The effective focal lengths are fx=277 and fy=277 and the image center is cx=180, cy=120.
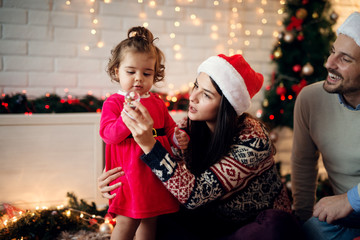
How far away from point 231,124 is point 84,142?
56.3 inches

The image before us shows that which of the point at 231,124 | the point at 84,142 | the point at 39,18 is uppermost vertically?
the point at 39,18

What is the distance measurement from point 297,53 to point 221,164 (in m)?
1.85

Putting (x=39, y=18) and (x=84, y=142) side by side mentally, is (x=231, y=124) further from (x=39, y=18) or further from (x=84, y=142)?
(x=39, y=18)

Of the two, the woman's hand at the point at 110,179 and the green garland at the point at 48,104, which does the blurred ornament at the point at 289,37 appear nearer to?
the green garland at the point at 48,104

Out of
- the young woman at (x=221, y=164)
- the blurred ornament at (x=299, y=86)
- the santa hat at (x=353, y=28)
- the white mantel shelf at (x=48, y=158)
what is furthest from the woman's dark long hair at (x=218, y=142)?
the blurred ornament at (x=299, y=86)

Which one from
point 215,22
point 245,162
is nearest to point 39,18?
point 215,22

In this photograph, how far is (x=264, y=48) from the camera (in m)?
2.92

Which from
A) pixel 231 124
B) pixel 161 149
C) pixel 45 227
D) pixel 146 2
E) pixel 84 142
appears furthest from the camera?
pixel 146 2

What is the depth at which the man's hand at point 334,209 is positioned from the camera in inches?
48.1

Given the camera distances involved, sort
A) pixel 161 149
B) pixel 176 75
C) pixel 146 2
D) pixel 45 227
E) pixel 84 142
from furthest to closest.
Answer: pixel 176 75
pixel 146 2
pixel 84 142
pixel 45 227
pixel 161 149

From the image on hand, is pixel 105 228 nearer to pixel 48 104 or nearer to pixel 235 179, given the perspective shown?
pixel 235 179

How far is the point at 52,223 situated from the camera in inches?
71.8

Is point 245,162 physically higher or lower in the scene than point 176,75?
lower

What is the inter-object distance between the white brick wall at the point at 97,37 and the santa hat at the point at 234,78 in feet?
4.81
